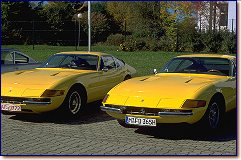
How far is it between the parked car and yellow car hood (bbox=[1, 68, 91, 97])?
9.40 ft

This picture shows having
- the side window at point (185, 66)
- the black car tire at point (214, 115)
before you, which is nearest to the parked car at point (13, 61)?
the side window at point (185, 66)

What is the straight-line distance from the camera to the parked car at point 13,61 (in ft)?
35.7

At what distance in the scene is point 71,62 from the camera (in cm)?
887

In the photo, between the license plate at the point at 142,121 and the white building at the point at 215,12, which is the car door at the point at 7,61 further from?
the white building at the point at 215,12

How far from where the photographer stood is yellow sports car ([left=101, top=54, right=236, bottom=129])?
573 cm

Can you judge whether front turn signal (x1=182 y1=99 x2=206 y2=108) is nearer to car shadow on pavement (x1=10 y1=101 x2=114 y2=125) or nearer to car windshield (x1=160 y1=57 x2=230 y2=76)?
car windshield (x1=160 y1=57 x2=230 y2=76)

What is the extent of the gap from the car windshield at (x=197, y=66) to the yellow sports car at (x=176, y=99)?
0.07 ft

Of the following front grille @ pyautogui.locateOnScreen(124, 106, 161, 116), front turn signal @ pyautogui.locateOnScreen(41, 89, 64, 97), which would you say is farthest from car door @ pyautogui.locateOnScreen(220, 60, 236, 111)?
front turn signal @ pyautogui.locateOnScreen(41, 89, 64, 97)

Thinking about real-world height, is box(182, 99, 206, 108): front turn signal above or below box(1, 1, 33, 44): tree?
below

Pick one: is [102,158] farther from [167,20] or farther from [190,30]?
[167,20]

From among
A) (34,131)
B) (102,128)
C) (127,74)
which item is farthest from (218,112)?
(127,74)

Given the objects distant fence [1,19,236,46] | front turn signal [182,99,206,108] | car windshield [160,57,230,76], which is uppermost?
distant fence [1,19,236,46]

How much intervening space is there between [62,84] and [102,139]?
181 centimetres

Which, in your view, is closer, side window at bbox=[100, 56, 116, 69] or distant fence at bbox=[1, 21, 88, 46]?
side window at bbox=[100, 56, 116, 69]
